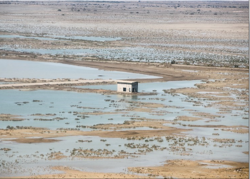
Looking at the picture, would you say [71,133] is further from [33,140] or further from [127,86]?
[127,86]

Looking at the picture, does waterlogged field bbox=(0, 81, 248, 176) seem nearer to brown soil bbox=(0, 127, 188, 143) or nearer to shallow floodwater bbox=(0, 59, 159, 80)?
brown soil bbox=(0, 127, 188, 143)

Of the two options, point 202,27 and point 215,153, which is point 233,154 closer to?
point 215,153

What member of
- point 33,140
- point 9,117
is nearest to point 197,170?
point 33,140

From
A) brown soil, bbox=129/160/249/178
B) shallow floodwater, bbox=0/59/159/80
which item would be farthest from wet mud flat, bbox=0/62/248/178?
shallow floodwater, bbox=0/59/159/80

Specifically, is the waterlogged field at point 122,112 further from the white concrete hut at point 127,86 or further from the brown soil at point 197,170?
the white concrete hut at point 127,86

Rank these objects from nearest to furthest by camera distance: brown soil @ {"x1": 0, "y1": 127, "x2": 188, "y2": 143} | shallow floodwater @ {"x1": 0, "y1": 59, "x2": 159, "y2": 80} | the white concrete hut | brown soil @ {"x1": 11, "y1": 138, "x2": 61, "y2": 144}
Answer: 1. brown soil @ {"x1": 11, "y1": 138, "x2": 61, "y2": 144}
2. brown soil @ {"x1": 0, "y1": 127, "x2": 188, "y2": 143}
3. the white concrete hut
4. shallow floodwater @ {"x1": 0, "y1": 59, "x2": 159, "y2": 80}

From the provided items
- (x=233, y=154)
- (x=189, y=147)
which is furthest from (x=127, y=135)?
(x=233, y=154)
